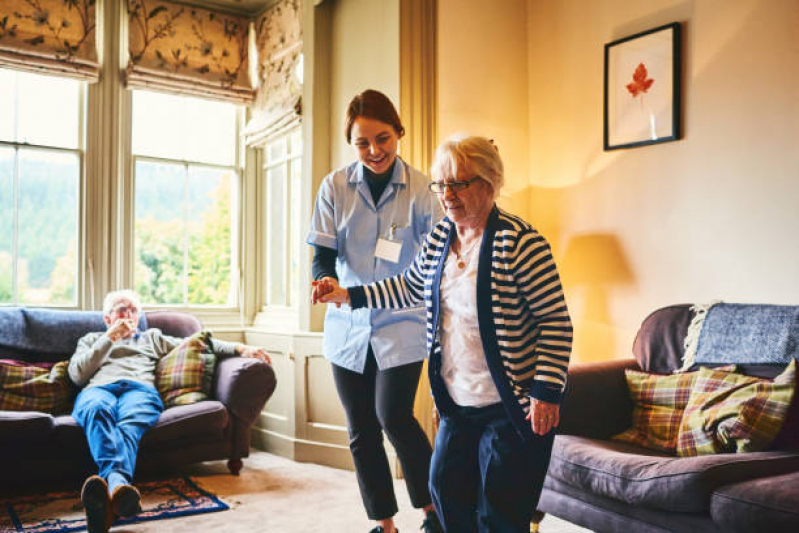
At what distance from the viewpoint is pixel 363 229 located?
2283 millimetres

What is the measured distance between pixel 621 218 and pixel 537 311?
6.72ft

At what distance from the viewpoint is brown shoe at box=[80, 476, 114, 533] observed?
2473mm

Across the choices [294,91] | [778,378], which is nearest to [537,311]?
[778,378]

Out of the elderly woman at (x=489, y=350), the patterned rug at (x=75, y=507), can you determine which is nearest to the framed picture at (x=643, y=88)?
the elderly woman at (x=489, y=350)

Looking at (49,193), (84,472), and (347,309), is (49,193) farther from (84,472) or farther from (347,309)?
(347,309)

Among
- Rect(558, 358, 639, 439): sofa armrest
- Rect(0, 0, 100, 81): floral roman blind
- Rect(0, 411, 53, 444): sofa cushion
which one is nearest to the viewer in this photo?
Rect(558, 358, 639, 439): sofa armrest

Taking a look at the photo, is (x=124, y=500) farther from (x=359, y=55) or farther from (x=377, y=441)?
(x=359, y=55)

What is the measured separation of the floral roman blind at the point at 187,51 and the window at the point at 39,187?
433 millimetres

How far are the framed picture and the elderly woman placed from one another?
1.89 metres

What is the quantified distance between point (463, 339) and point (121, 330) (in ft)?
8.09

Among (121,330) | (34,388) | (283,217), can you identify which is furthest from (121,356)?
(283,217)

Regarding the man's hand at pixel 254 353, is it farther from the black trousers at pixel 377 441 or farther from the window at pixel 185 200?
the black trousers at pixel 377 441

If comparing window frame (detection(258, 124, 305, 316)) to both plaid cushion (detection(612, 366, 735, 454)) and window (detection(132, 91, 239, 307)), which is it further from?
plaid cushion (detection(612, 366, 735, 454))

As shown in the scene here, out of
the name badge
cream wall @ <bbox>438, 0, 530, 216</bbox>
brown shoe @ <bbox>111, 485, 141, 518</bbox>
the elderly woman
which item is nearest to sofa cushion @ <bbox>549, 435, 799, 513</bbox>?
the elderly woman
